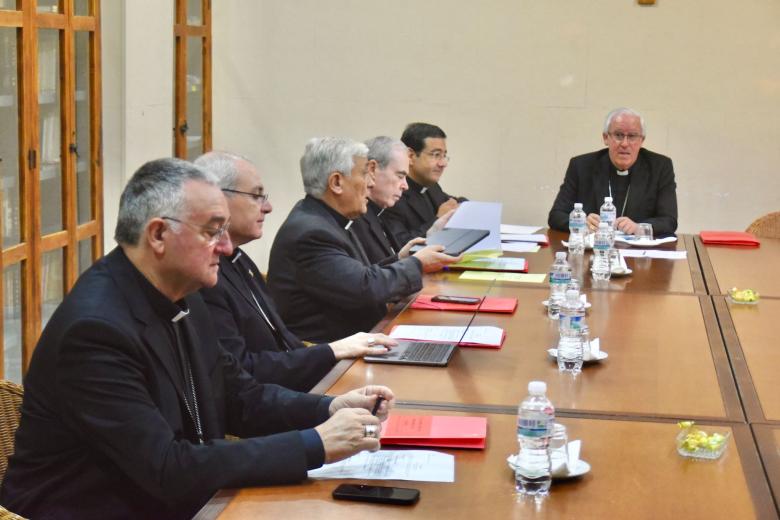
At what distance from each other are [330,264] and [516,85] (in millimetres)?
3691

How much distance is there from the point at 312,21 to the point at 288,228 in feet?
12.5

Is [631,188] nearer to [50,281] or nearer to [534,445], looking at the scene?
[50,281]

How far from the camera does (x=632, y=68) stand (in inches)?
275

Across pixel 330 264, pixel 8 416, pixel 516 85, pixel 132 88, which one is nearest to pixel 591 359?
pixel 330 264

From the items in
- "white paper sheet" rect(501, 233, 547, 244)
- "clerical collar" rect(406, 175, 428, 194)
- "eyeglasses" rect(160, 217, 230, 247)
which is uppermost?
"eyeglasses" rect(160, 217, 230, 247)

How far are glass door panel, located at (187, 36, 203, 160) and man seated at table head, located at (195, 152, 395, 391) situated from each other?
149 inches

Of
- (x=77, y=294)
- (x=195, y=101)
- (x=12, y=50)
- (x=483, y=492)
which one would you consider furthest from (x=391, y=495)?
(x=195, y=101)

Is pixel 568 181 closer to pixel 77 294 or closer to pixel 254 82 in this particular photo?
pixel 254 82

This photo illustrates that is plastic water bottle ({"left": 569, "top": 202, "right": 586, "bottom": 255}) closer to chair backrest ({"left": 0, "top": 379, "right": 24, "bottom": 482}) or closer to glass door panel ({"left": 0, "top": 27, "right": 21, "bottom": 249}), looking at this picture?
glass door panel ({"left": 0, "top": 27, "right": 21, "bottom": 249})

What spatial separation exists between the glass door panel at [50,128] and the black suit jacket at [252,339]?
177cm

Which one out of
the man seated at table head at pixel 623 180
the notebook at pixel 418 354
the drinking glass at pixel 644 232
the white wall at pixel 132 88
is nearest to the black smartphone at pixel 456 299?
the notebook at pixel 418 354

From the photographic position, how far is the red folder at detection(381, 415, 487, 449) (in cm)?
225

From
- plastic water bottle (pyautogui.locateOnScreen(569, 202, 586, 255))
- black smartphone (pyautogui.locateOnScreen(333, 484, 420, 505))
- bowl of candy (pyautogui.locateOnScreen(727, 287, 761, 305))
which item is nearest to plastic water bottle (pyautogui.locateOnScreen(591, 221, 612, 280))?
plastic water bottle (pyautogui.locateOnScreen(569, 202, 586, 255))

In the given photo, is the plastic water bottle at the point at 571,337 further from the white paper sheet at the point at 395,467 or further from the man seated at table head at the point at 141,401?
the man seated at table head at the point at 141,401
